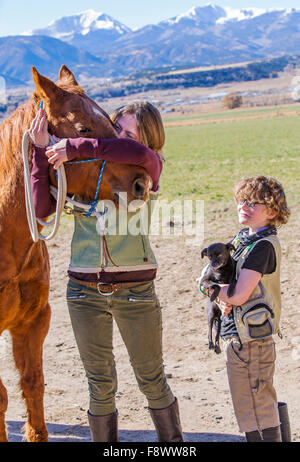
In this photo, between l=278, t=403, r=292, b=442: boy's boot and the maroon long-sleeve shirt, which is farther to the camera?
l=278, t=403, r=292, b=442: boy's boot

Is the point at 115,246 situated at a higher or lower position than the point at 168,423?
higher

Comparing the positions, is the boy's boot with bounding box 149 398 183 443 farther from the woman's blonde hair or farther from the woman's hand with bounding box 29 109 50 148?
the woman's hand with bounding box 29 109 50 148

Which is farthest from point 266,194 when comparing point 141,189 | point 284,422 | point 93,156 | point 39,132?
point 284,422

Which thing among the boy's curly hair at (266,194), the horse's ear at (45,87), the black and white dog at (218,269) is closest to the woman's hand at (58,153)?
the horse's ear at (45,87)

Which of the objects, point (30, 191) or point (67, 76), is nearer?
point (30, 191)

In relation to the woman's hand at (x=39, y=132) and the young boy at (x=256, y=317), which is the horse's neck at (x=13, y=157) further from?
the young boy at (x=256, y=317)

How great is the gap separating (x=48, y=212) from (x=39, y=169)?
0.25 meters

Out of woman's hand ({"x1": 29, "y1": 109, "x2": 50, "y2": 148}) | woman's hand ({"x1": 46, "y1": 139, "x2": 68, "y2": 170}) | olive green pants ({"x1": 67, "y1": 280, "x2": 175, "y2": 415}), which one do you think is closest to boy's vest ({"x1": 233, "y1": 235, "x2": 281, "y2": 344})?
olive green pants ({"x1": 67, "y1": 280, "x2": 175, "y2": 415})

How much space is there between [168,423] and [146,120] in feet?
6.03

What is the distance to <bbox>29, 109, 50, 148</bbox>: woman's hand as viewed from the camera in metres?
2.48

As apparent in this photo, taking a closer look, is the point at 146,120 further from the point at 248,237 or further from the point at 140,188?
the point at 248,237

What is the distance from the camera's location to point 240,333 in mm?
2857

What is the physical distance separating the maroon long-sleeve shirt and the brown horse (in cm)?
7

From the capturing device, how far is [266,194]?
9.37 ft
